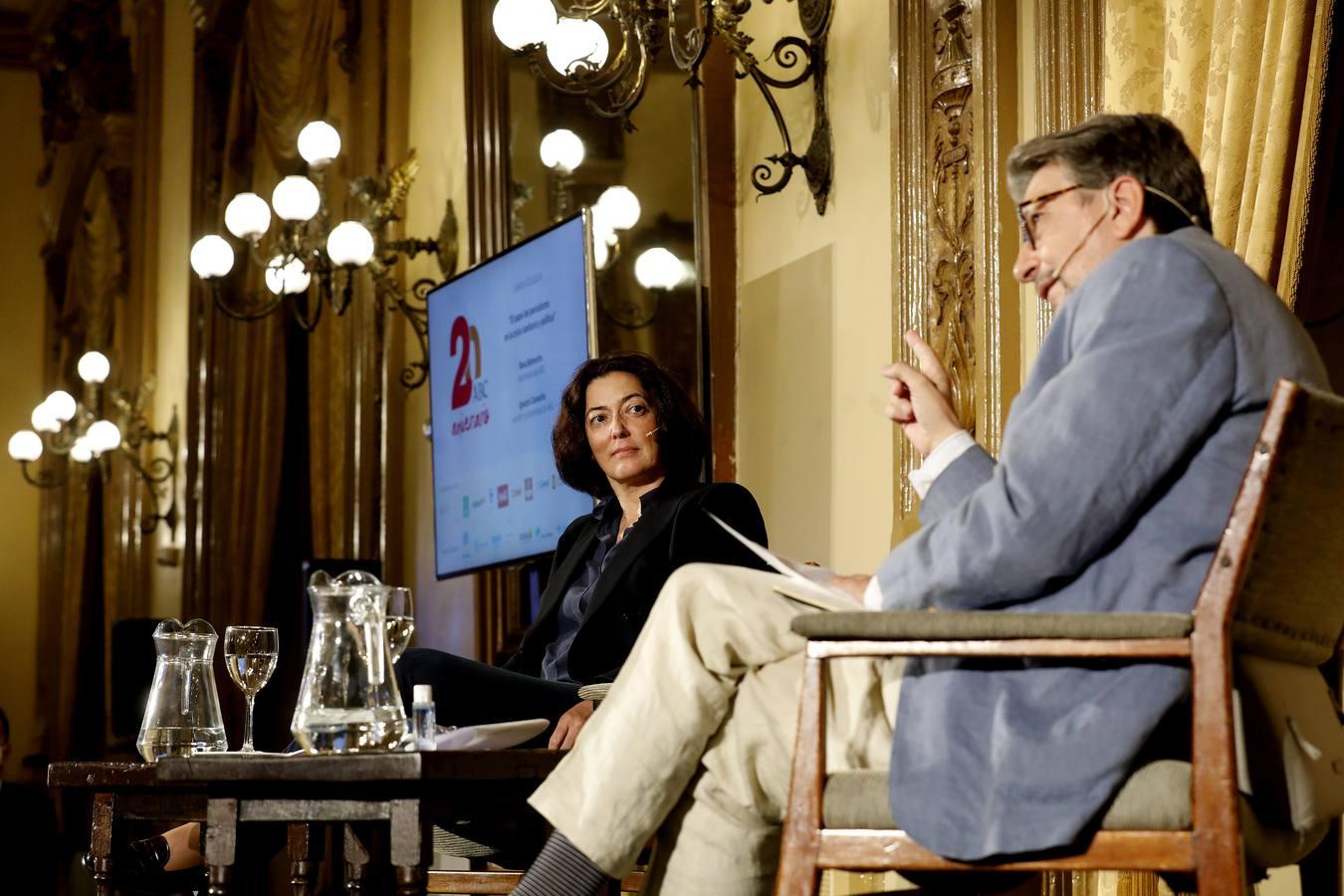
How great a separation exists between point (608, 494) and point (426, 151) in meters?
3.22

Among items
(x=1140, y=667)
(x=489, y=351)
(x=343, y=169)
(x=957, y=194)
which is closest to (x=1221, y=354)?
(x=1140, y=667)

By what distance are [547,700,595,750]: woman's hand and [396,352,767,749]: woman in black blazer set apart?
2 cm

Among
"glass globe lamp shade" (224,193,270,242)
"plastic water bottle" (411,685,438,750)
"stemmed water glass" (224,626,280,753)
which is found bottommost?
"plastic water bottle" (411,685,438,750)

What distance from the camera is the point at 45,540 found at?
41.3 feet

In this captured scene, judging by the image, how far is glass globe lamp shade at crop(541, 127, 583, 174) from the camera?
522 centimetres

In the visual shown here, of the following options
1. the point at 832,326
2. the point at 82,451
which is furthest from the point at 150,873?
the point at 82,451

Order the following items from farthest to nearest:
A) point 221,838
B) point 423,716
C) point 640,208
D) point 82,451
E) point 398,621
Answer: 1. point 82,451
2. point 640,208
3. point 398,621
4. point 423,716
5. point 221,838

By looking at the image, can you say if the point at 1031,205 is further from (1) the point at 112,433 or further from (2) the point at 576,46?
(1) the point at 112,433

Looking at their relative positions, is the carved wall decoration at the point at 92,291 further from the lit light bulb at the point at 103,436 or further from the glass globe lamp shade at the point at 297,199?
the glass globe lamp shade at the point at 297,199

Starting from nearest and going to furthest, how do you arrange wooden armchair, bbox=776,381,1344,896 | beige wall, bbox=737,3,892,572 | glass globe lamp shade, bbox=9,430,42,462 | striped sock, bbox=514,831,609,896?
wooden armchair, bbox=776,381,1344,896 < striped sock, bbox=514,831,609,896 < beige wall, bbox=737,3,892,572 < glass globe lamp shade, bbox=9,430,42,462

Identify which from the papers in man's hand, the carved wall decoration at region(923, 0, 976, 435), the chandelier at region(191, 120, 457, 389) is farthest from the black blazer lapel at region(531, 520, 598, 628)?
the chandelier at region(191, 120, 457, 389)

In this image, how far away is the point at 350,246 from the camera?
18.9 ft

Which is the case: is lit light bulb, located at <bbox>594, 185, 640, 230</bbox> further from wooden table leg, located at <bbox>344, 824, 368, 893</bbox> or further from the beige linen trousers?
the beige linen trousers

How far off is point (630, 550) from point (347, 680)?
124 cm
